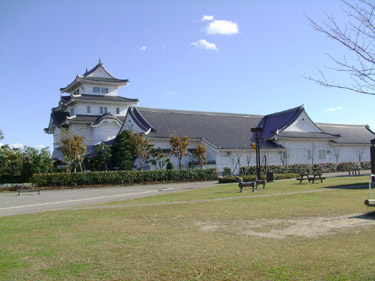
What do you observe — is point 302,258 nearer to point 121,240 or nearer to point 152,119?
point 121,240

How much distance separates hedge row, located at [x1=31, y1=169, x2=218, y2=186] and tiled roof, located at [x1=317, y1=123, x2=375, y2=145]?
73.0ft

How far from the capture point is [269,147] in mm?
39750

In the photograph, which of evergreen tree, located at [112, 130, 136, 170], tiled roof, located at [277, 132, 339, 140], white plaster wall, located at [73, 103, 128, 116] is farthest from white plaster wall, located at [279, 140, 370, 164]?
white plaster wall, located at [73, 103, 128, 116]

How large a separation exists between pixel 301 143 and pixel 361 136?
12.5 meters

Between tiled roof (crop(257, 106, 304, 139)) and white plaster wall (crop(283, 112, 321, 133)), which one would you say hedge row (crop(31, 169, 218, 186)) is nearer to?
tiled roof (crop(257, 106, 304, 139))

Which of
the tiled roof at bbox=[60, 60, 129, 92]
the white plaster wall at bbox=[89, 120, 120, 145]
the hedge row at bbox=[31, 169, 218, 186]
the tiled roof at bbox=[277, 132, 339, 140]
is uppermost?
the tiled roof at bbox=[60, 60, 129, 92]

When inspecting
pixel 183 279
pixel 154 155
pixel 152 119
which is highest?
pixel 152 119

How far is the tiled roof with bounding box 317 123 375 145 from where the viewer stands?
46.8 m

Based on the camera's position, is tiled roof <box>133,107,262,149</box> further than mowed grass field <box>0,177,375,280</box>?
Yes

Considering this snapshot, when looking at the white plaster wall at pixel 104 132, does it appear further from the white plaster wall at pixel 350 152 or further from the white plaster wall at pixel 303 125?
the white plaster wall at pixel 350 152

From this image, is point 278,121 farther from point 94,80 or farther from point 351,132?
point 94,80

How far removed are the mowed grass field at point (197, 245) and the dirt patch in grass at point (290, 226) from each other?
0.02 m

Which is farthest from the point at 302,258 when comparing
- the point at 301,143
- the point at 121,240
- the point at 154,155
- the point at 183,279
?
the point at 301,143

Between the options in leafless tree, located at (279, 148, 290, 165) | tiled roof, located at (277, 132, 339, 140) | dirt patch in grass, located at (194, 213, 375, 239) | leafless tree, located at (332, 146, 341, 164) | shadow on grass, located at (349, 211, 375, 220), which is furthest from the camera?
leafless tree, located at (332, 146, 341, 164)
